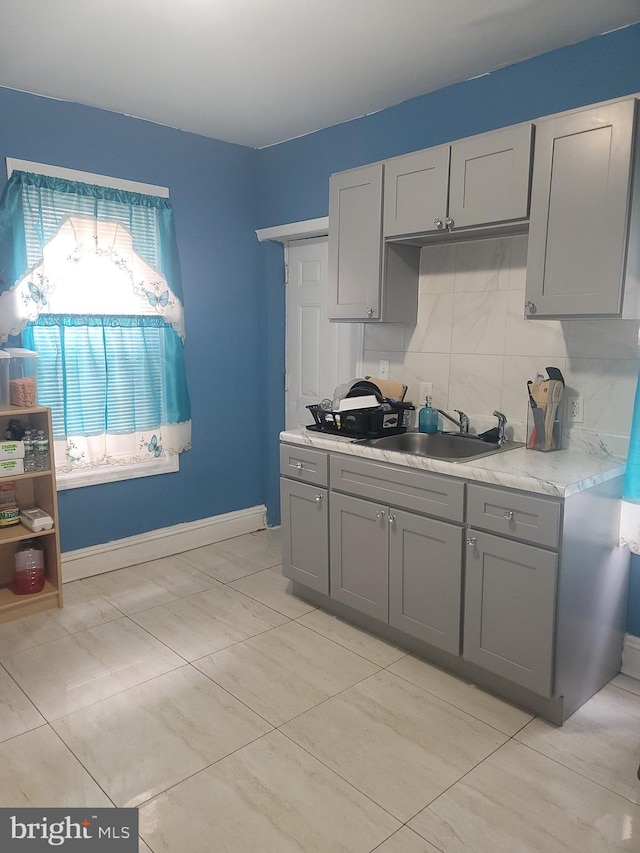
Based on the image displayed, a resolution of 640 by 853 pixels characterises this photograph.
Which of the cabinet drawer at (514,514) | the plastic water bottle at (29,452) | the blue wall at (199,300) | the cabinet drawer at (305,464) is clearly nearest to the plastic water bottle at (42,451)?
the plastic water bottle at (29,452)

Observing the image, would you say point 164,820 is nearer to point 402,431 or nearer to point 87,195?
point 402,431

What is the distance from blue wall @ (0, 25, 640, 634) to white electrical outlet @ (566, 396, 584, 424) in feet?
2.24

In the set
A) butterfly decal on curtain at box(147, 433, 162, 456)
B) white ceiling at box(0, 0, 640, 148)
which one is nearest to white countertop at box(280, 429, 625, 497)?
butterfly decal on curtain at box(147, 433, 162, 456)

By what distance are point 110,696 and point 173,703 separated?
27 cm

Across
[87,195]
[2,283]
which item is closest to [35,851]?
[2,283]

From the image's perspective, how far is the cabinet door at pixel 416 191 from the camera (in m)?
2.78

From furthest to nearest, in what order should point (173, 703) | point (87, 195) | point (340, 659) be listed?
point (87, 195), point (340, 659), point (173, 703)

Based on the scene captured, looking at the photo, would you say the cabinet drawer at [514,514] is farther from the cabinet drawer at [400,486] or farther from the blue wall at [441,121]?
the blue wall at [441,121]

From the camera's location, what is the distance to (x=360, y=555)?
2.96 metres

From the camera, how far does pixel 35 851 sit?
176 centimetres

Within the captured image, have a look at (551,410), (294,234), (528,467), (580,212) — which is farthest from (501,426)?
(294,234)

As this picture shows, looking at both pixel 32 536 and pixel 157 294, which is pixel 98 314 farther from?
pixel 32 536

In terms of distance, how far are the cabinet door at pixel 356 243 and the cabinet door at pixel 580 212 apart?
84 centimetres

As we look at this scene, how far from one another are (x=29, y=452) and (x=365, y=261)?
6.48 feet
